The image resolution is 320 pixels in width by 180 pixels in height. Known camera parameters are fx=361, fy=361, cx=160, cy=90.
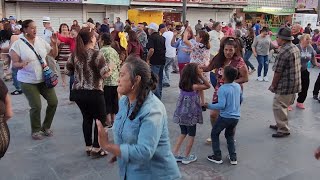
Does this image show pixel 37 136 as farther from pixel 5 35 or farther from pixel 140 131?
pixel 5 35

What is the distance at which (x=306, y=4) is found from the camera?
1355 inches

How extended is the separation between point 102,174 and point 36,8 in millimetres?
17612

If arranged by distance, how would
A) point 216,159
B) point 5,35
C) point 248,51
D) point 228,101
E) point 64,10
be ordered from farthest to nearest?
point 64,10 < point 248,51 < point 5,35 < point 216,159 < point 228,101

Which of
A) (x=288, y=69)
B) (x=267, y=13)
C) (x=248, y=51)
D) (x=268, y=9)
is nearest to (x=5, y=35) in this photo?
(x=248, y=51)

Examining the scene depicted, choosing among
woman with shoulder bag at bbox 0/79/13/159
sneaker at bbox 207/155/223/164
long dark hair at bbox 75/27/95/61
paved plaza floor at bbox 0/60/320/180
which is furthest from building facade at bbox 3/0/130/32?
woman with shoulder bag at bbox 0/79/13/159

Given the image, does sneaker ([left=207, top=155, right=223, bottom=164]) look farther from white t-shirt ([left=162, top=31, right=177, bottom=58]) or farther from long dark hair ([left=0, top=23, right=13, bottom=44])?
long dark hair ([left=0, top=23, right=13, bottom=44])

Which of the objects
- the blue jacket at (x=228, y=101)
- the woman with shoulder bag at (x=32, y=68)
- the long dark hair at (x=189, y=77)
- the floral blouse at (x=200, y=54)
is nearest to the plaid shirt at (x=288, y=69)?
the blue jacket at (x=228, y=101)

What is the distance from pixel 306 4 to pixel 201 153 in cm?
3348

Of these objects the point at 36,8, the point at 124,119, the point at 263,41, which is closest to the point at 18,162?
the point at 124,119

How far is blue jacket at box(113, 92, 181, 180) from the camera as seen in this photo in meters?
2.24

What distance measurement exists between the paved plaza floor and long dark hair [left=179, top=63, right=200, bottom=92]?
1.02m

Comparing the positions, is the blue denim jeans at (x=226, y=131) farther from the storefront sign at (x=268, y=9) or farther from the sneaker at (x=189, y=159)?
the storefront sign at (x=268, y=9)

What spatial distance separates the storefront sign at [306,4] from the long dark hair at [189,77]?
3275cm

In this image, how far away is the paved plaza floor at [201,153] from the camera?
14.5 ft
